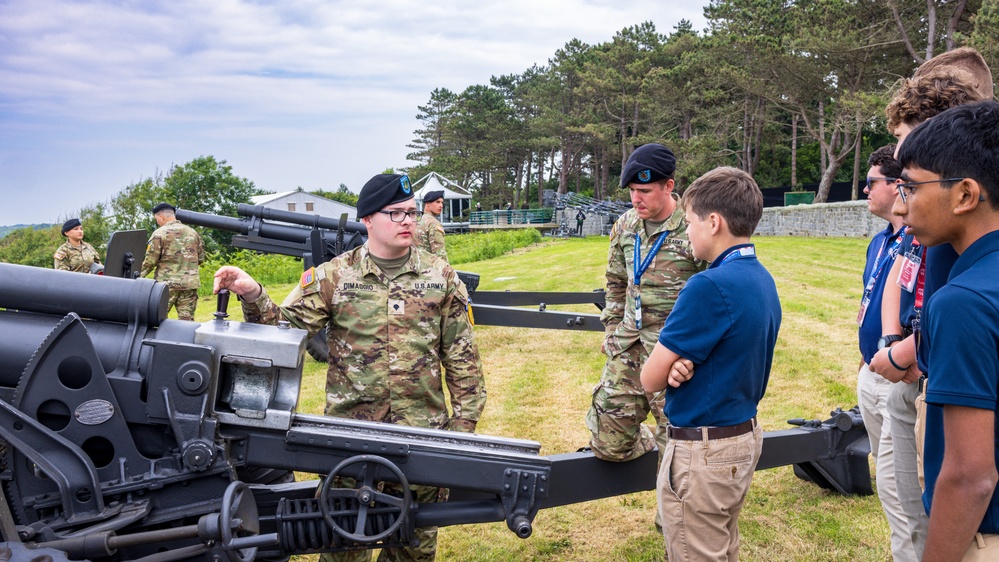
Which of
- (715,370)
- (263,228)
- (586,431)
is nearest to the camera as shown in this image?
(715,370)

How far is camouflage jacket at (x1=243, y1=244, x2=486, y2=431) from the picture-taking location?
3156 millimetres

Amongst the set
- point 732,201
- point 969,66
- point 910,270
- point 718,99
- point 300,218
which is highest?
point 718,99

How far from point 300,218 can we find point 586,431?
4.83m

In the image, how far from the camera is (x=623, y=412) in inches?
146

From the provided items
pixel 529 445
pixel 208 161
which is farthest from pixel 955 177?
pixel 208 161

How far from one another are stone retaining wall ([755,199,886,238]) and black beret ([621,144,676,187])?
1909 cm

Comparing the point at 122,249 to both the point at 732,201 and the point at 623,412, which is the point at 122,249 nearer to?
the point at 623,412

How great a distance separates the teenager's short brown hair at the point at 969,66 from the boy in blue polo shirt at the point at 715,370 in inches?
37.5

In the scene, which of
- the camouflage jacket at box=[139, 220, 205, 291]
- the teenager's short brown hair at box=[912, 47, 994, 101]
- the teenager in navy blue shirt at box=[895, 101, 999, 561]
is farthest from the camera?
the camouflage jacket at box=[139, 220, 205, 291]

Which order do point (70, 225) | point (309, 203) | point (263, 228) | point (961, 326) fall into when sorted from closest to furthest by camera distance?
point (961, 326)
point (263, 228)
point (70, 225)
point (309, 203)

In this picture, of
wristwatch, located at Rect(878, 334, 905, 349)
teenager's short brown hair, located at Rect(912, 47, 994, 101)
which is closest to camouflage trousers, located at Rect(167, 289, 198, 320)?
wristwatch, located at Rect(878, 334, 905, 349)

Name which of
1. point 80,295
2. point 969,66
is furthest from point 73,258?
point 969,66

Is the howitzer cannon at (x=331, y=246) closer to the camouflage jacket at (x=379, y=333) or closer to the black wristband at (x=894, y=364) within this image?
the camouflage jacket at (x=379, y=333)

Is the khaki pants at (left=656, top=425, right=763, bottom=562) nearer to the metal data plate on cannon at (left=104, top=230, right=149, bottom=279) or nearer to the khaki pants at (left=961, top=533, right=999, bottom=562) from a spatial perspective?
the khaki pants at (left=961, top=533, right=999, bottom=562)
